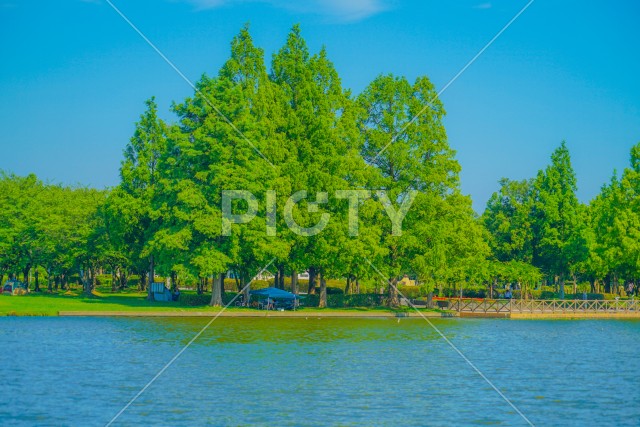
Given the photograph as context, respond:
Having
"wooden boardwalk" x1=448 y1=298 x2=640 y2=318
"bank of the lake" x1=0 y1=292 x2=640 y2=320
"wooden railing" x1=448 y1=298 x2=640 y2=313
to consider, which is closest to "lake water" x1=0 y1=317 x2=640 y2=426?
"bank of the lake" x1=0 y1=292 x2=640 y2=320

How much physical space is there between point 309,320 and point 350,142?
1811 cm

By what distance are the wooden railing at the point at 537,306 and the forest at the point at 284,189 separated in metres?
2.71

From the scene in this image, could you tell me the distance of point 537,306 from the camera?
73000 mm

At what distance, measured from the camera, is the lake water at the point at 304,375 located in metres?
26.2

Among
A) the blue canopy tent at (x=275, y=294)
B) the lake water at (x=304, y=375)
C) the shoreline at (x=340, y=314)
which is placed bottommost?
the lake water at (x=304, y=375)

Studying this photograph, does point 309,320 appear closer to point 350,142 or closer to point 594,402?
point 350,142

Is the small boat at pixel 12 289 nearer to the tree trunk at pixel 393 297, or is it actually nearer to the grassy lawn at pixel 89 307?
the grassy lawn at pixel 89 307

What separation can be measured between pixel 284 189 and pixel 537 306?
81.9 ft

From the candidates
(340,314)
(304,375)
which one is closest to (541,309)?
(340,314)

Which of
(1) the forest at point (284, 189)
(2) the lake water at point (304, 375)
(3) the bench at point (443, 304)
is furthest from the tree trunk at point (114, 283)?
(2) the lake water at point (304, 375)

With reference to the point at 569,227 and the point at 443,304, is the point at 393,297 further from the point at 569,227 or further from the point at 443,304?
the point at 569,227

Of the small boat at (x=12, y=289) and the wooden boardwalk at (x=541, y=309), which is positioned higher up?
the small boat at (x=12, y=289)

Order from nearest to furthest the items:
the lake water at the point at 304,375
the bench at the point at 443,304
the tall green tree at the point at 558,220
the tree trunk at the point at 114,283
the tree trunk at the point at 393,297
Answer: the lake water at the point at 304,375, the tree trunk at the point at 393,297, the bench at the point at 443,304, the tall green tree at the point at 558,220, the tree trunk at the point at 114,283

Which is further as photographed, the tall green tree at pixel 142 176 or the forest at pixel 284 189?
the tall green tree at pixel 142 176
